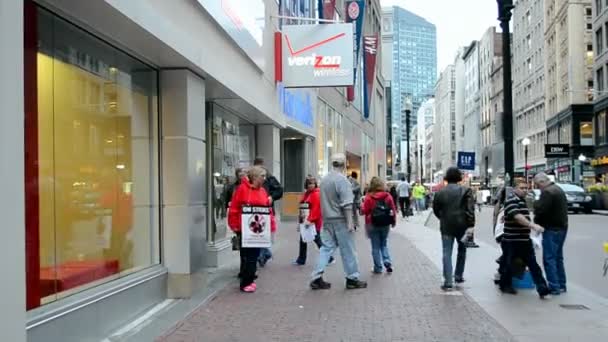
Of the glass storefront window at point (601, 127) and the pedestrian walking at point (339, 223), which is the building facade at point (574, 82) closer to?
the glass storefront window at point (601, 127)

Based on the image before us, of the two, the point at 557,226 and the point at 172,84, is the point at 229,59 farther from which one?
the point at 557,226

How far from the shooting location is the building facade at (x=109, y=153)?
511 cm

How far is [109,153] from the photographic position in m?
7.52

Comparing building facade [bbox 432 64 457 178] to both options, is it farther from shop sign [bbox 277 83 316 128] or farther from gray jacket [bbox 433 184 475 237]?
gray jacket [bbox 433 184 475 237]

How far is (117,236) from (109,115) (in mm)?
1374

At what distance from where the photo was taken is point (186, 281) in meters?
8.63

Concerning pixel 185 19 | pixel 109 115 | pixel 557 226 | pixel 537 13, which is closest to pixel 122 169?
pixel 109 115

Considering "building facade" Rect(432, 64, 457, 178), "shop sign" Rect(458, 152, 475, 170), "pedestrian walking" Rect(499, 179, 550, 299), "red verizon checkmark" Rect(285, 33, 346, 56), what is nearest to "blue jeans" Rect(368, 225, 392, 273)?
"pedestrian walking" Rect(499, 179, 550, 299)

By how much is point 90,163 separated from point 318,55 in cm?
899

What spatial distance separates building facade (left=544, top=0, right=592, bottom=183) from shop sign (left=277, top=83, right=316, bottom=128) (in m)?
43.9

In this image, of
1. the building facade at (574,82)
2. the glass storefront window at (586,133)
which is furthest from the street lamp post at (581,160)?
the glass storefront window at (586,133)

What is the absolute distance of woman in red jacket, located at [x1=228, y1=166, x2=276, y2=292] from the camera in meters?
9.34

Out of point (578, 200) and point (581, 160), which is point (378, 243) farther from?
point (581, 160)

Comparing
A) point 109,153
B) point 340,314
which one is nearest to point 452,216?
point 340,314
